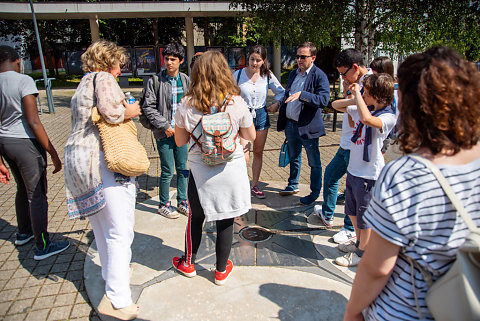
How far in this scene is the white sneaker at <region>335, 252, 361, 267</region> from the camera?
10.3 ft

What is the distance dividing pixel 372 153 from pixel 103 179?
2077mm

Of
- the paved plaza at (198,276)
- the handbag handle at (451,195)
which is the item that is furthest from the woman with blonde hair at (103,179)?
the handbag handle at (451,195)

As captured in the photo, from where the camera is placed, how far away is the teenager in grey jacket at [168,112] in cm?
386

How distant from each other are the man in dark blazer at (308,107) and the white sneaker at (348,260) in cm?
121

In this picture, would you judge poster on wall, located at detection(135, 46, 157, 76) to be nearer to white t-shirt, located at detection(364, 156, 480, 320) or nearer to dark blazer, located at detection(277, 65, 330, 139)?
Result: dark blazer, located at detection(277, 65, 330, 139)

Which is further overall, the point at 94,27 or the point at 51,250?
the point at 94,27

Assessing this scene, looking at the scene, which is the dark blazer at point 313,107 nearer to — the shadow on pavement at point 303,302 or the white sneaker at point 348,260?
the white sneaker at point 348,260

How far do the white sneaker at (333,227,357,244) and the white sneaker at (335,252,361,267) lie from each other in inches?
11.2

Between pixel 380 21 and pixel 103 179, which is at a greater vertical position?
pixel 380 21

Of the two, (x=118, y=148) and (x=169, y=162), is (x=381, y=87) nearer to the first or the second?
(x=118, y=148)

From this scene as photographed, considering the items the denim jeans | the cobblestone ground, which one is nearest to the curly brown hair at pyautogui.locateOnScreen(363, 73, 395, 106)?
the denim jeans

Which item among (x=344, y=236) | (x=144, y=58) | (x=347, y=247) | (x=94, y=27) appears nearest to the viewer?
(x=347, y=247)

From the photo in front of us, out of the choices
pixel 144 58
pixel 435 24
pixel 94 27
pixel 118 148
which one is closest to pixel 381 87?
pixel 118 148

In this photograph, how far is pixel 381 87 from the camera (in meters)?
2.65
